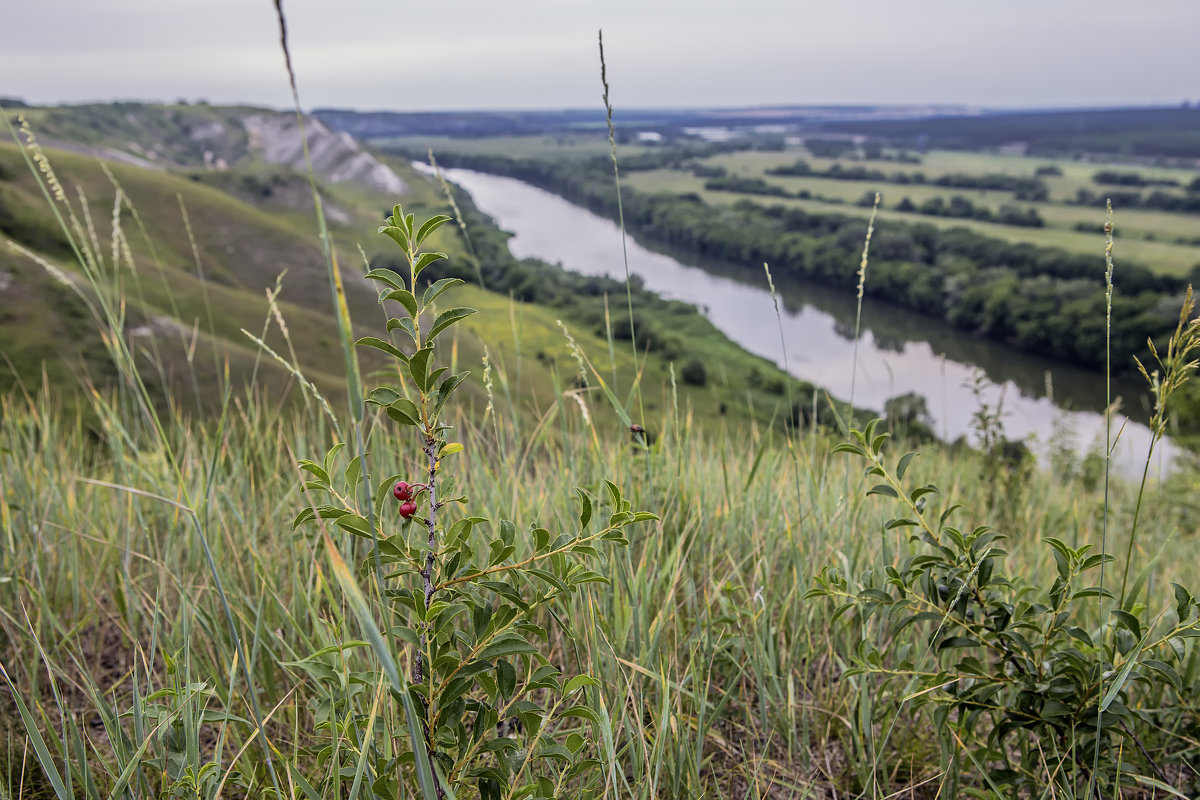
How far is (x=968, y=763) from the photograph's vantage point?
1.79 meters

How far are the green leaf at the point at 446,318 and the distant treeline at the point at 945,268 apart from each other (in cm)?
5097

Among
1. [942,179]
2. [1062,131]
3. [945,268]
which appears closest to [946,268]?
[945,268]

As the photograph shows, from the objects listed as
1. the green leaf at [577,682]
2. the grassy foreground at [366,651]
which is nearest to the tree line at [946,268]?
the grassy foreground at [366,651]

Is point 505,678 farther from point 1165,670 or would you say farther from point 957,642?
point 1165,670

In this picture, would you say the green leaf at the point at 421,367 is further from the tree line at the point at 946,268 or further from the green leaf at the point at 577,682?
the tree line at the point at 946,268

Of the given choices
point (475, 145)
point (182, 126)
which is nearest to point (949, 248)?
point (475, 145)

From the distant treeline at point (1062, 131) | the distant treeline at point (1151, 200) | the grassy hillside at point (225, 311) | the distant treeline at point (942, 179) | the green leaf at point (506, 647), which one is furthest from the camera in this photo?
the distant treeline at point (1062, 131)

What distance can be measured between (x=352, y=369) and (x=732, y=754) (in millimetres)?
1612

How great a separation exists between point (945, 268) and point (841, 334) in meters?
17.9

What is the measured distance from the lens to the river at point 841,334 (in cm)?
4303

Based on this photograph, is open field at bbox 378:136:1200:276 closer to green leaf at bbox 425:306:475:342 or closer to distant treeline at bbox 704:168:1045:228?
distant treeline at bbox 704:168:1045:228

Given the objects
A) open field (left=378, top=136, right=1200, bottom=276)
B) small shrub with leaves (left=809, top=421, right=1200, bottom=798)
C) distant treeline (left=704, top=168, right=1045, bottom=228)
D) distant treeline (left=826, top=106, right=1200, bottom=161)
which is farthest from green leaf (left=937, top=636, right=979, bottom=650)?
distant treeline (left=826, top=106, right=1200, bottom=161)

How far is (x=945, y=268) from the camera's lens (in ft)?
212

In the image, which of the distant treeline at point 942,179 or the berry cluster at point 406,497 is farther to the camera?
the distant treeline at point 942,179
